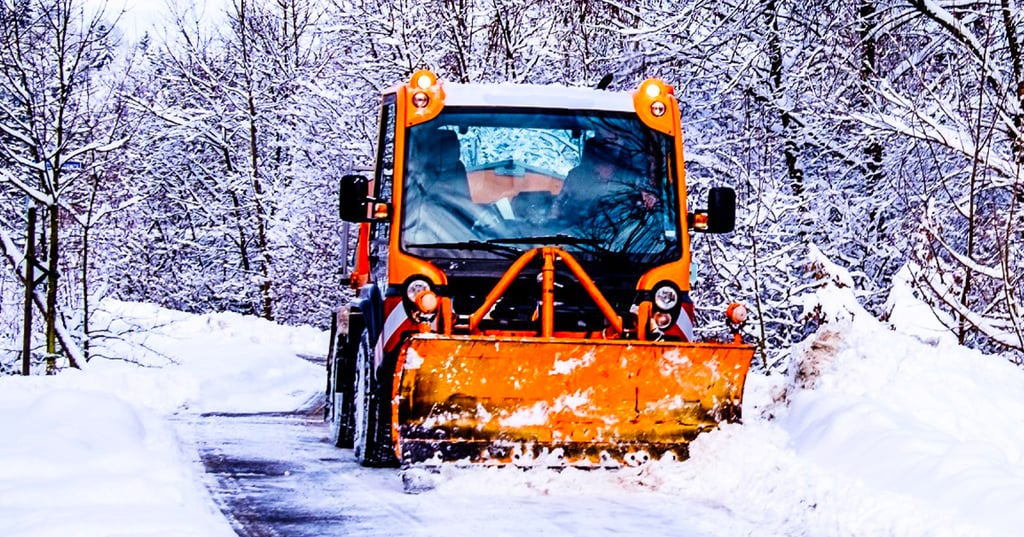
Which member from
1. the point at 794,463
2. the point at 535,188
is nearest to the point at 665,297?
the point at 535,188

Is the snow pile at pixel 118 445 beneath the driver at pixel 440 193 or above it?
beneath

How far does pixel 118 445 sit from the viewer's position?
7.92 m

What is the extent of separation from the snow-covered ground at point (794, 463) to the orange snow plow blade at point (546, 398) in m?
0.14

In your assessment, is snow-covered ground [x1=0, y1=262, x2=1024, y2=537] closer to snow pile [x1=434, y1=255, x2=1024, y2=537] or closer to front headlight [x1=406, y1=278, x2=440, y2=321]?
snow pile [x1=434, y1=255, x2=1024, y2=537]

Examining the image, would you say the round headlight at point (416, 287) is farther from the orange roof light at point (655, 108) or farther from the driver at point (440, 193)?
the orange roof light at point (655, 108)

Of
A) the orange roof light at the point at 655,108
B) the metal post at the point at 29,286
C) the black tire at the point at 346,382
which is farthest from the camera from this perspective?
the metal post at the point at 29,286

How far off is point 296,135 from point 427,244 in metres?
19.5

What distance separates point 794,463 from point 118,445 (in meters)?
4.12

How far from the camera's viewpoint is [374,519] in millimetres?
5863

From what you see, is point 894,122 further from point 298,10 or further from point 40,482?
point 298,10

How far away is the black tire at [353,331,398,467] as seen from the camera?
7.72 m

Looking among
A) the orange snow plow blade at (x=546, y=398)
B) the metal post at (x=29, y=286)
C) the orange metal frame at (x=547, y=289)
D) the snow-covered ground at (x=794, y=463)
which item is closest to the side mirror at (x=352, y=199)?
the orange metal frame at (x=547, y=289)

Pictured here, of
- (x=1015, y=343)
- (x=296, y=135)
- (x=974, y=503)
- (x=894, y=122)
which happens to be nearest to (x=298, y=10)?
(x=296, y=135)

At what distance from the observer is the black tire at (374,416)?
25.3ft
